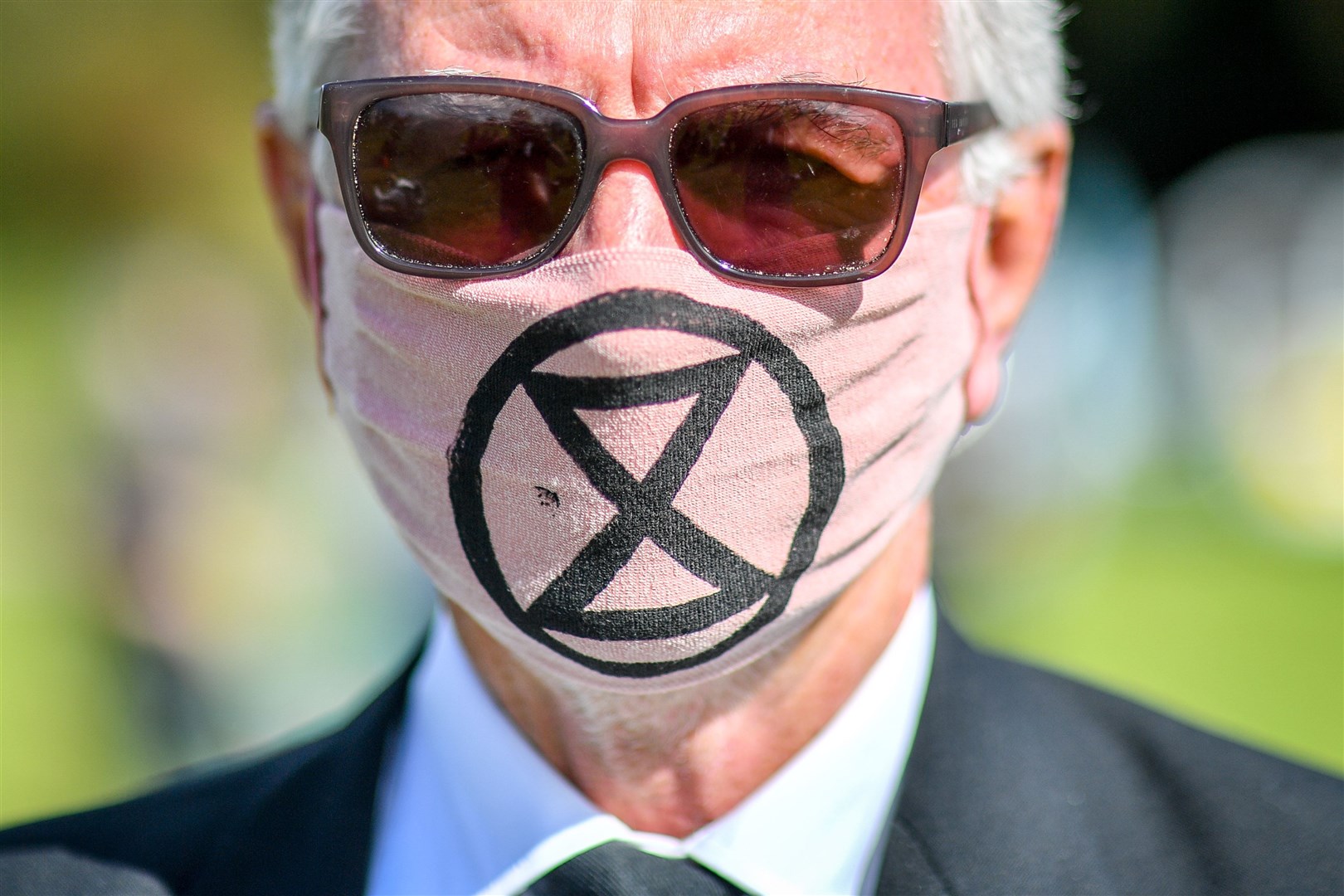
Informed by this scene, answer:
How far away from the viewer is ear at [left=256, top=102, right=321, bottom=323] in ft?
6.20

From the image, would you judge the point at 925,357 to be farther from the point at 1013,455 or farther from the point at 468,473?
the point at 1013,455

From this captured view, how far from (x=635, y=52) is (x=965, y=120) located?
0.51 meters

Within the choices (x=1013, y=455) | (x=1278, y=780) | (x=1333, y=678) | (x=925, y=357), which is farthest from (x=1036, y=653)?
(x=925, y=357)

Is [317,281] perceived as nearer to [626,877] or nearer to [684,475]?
[684,475]

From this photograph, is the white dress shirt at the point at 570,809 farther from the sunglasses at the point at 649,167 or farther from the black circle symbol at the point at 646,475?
the sunglasses at the point at 649,167

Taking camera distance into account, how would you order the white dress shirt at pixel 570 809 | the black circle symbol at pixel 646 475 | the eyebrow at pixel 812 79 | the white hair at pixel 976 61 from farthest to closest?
the white hair at pixel 976 61
the white dress shirt at pixel 570 809
the eyebrow at pixel 812 79
the black circle symbol at pixel 646 475

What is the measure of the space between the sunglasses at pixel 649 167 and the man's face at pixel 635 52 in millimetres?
34

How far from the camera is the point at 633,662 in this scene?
1.48 meters

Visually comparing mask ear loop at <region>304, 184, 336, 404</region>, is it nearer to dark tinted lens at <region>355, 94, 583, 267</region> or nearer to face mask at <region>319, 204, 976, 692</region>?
face mask at <region>319, 204, 976, 692</region>

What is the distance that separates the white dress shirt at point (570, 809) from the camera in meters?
1.59

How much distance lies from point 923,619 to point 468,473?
0.79 meters

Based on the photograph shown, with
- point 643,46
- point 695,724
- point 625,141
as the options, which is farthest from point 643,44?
point 695,724

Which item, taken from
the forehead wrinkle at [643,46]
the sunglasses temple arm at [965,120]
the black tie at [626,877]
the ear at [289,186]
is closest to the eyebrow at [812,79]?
the forehead wrinkle at [643,46]

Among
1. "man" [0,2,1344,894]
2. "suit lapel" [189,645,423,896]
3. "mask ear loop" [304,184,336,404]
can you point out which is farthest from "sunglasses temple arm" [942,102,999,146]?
"suit lapel" [189,645,423,896]
